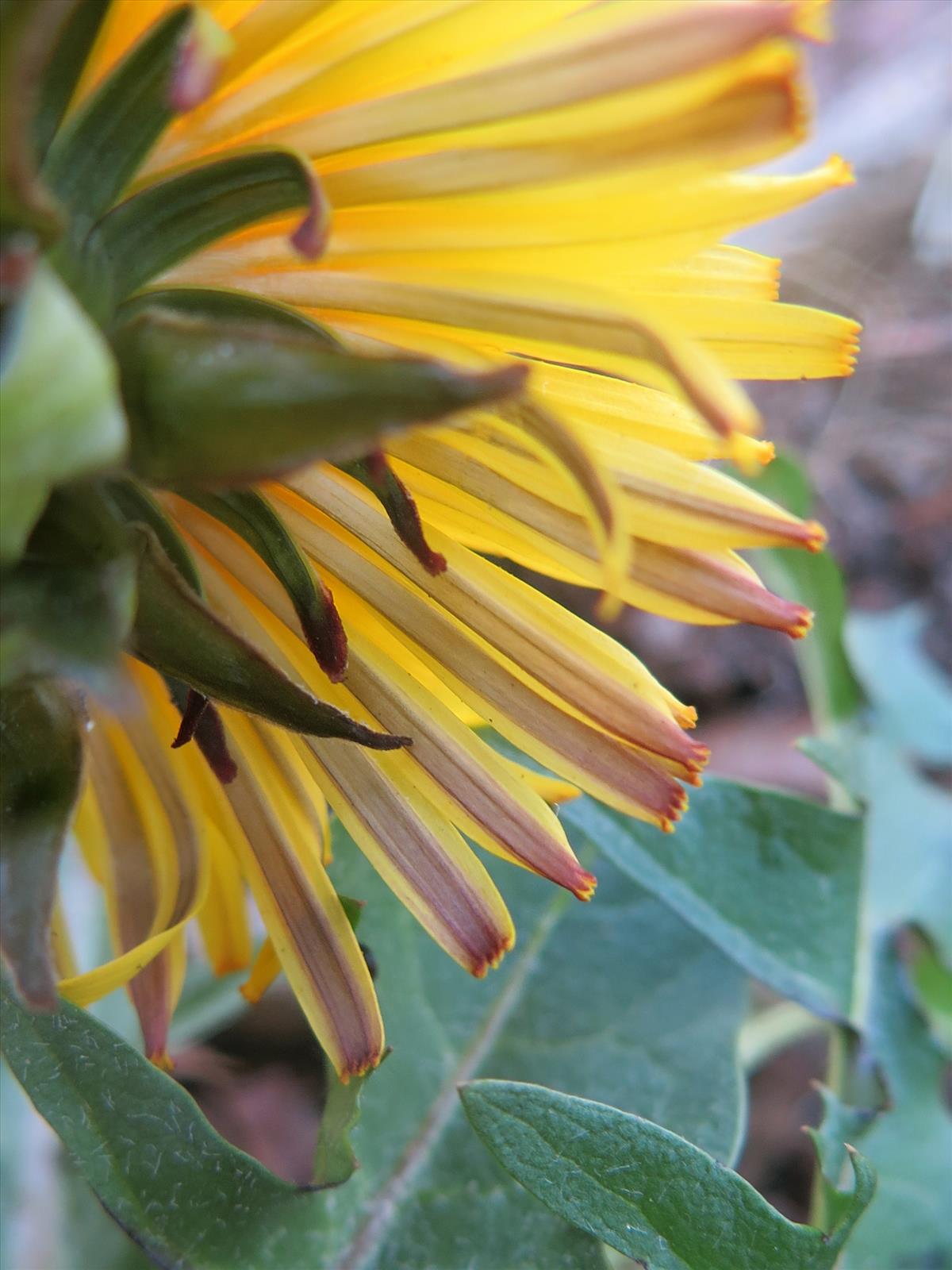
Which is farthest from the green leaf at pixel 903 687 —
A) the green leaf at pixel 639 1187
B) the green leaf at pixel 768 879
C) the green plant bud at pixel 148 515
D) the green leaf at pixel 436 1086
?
the green plant bud at pixel 148 515

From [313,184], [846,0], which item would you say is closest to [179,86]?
[313,184]

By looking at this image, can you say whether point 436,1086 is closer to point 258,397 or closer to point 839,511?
point 258,397

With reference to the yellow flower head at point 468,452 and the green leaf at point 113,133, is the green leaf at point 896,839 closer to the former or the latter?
the yellow flower head at point 468,452

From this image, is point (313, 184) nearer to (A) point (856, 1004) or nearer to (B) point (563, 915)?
(B) point (563, 915)

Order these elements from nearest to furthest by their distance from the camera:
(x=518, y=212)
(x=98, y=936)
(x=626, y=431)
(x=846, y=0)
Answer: (x=518, y=212)
(x=626, y=431)
(x=98, y=936)
(x=846, y=0)

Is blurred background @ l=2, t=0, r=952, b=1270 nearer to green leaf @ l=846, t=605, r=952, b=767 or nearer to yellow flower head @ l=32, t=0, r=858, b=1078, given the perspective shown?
green leaf @ l=846, t=605, r=952, b=767

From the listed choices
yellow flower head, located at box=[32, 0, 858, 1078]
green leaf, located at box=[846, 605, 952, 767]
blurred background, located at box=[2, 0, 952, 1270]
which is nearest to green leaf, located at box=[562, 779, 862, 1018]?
yellow flower head, located at box=[32, 0, 858, 1078]

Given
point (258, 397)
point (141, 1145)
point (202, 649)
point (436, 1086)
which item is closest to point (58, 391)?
point (258, 397)
